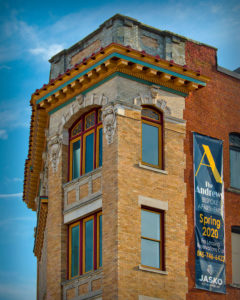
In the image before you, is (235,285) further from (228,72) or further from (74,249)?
(228,72)

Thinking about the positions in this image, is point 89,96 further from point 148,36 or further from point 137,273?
point 137,273

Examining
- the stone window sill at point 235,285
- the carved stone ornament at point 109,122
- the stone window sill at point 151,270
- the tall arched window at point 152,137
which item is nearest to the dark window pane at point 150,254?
the stone window sill at point 151,270

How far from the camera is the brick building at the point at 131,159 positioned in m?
29.2

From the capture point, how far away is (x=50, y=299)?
3180cm

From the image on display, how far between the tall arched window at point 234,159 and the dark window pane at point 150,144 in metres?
4.50

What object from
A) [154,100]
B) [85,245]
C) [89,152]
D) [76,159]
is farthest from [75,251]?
[154,100]

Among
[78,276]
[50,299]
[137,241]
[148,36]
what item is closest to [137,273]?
[137,241]

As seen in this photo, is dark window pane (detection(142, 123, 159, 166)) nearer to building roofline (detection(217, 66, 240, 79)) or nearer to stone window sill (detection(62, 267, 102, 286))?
stone window sill (detection(62, 267, 102, 286))

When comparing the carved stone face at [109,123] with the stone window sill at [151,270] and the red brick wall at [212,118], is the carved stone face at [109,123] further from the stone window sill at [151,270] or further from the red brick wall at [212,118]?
the stone window sill at [151,270]

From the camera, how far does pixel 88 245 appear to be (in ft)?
101

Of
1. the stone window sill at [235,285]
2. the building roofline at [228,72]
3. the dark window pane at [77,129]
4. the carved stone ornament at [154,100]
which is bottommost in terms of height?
the stone window sill at [235,285]

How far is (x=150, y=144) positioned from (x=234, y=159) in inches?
203

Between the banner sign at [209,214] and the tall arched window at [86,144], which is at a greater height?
the tall arched window at [86,144]

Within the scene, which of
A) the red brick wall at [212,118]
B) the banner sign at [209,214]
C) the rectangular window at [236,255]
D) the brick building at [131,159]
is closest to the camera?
the brick building at [131,159]
